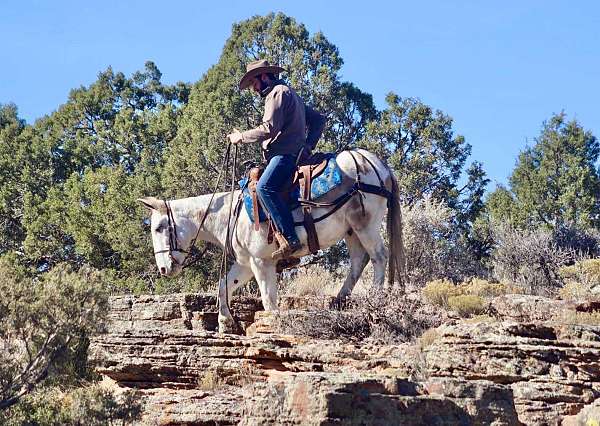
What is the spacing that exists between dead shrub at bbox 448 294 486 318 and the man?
2334 millimetres

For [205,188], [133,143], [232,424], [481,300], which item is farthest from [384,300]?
[133,143]

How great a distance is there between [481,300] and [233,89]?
1664cm

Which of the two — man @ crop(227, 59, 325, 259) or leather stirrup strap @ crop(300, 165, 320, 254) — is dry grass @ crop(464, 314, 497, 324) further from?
man @ crop(227, 59, 325, 259)

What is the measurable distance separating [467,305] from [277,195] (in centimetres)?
299

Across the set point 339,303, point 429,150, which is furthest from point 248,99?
point 339,303

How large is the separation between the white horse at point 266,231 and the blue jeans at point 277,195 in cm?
27

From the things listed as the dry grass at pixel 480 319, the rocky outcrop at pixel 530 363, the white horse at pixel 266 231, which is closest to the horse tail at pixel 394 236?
the white horse at pixel 266 231

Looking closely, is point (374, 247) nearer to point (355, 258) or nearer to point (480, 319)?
point (355, 258)

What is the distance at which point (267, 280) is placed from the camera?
1753 centimetres

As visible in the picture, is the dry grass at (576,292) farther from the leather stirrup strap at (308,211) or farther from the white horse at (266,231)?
the leather stirrup strap at (308,211)

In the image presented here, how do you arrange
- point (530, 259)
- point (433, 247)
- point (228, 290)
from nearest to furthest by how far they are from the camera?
point (228, 290), point (530, 259), point (433, 247)

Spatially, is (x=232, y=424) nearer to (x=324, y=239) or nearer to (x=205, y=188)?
(x=324, y=239)

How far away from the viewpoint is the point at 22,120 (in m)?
47.8

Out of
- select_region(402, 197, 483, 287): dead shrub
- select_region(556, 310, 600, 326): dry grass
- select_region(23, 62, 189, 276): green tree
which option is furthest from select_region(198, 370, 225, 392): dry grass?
select_region(23, 62, 189, 276): green tree
